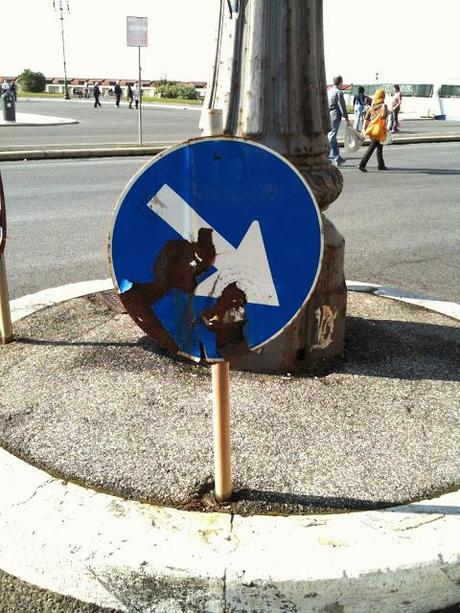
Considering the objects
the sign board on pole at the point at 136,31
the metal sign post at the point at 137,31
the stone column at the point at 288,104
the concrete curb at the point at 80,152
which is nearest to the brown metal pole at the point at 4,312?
the stone column at the point at 288,104

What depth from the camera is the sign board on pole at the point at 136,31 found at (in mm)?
15945

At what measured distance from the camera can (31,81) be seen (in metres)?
73.6

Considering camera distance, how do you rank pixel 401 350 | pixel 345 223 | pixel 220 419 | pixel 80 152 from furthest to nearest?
pixel 80 152
pixel 345 223
pixel 401 350
pixel 220 419

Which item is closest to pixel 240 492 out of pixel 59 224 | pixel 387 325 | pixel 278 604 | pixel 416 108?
pixel 278 604

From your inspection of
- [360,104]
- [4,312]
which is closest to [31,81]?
[360,104]

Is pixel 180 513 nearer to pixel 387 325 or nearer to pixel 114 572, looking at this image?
pixel 114 572

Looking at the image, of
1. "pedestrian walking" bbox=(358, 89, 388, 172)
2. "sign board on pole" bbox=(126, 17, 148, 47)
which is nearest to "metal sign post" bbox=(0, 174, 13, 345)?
"pedestrian walking" bbox=(358, 89, 388, 172)

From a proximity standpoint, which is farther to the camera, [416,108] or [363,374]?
[416,108]

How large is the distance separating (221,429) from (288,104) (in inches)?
73.2

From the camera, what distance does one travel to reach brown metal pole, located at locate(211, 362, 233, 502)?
2.31m

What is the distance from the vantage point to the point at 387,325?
423 cm

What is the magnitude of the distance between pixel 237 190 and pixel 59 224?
21.1 feet

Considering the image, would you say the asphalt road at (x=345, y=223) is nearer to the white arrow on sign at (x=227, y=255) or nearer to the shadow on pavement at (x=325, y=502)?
the shadow on pavement at (x=325, y=502)

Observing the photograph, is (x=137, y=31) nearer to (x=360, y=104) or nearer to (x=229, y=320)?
(x=360, y=104)
